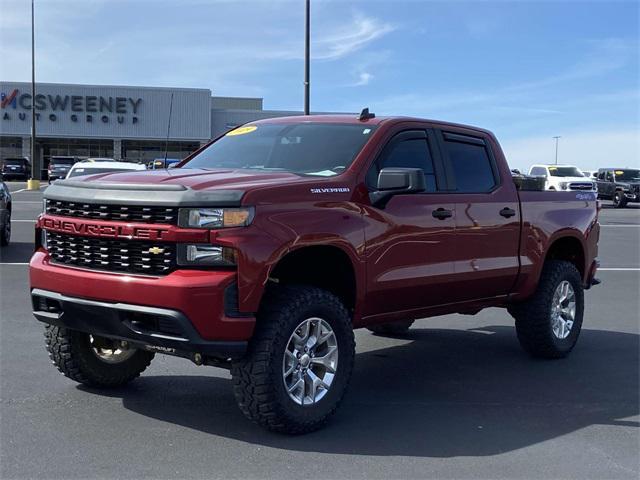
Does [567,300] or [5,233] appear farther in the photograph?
[5,233]

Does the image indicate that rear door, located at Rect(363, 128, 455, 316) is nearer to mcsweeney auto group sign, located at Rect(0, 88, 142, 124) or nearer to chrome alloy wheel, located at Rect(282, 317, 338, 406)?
chrome alloy wheel, located at Rect(282, 317, 338, 406)

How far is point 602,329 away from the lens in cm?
850

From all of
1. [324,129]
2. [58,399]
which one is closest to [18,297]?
[58,399]

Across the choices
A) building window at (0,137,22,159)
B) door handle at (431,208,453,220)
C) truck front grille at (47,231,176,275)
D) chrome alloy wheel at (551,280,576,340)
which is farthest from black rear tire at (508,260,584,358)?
building window at (0,137,22,159)

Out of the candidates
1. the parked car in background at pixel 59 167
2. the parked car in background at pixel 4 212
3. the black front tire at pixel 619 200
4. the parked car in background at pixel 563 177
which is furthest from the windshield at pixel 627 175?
the parked car in background at pixel 4 212

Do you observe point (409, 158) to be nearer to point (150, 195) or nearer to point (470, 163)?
point (470, 163)

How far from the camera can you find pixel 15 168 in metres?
50.5

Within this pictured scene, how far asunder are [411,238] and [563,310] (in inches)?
99.9

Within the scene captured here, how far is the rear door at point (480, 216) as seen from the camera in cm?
595

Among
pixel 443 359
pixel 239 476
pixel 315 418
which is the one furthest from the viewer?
pixel 443 359

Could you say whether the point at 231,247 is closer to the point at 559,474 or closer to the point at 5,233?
the point at 559,474

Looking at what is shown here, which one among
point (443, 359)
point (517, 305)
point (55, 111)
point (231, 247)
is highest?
point (55, 111)

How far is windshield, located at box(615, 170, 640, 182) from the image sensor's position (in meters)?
38.0

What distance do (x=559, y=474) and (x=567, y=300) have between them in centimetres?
330
